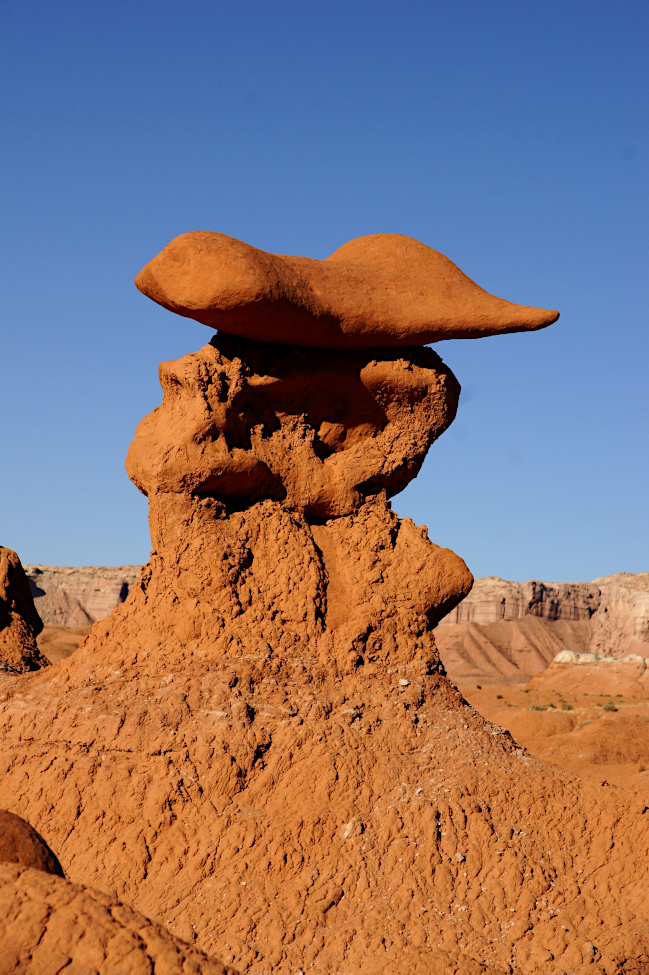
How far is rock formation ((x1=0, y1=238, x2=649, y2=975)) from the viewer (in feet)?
21.8

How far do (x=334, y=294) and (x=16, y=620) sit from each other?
214 inches

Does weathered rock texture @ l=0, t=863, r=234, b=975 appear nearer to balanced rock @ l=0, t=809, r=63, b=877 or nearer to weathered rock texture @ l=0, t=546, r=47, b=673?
balanced rock @ l=0, t=809, r=63, b=877

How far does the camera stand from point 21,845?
18.6 feet

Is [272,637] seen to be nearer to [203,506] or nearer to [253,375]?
[203,506]

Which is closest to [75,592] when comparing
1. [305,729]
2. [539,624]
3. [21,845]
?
[539,624]

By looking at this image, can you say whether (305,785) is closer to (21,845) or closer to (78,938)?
(21,845)

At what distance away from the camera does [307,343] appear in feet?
28.2

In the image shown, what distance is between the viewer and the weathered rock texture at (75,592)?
62.8 m

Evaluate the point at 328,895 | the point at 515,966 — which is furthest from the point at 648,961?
the point at 328,895

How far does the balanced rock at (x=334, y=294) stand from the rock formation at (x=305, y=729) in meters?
0.05

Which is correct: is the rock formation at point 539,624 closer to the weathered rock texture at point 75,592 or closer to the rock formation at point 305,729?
the weathered rock texture at point 75,592

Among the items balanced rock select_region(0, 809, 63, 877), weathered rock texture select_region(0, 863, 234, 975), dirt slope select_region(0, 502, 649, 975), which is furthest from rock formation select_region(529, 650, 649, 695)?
weathered rock texture select_region(0, 863, 234, 975)

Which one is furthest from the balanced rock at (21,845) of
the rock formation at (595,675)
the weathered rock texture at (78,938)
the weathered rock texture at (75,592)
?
the weathered rock texture at (75,592)

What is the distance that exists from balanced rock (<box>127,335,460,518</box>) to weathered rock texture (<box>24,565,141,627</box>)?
55734mm
